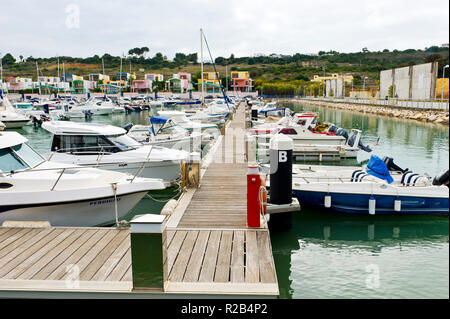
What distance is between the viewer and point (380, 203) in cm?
1100

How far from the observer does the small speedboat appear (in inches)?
428

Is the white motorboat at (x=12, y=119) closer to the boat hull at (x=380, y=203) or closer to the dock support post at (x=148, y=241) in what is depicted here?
the boat hull at (x=380, y=203)

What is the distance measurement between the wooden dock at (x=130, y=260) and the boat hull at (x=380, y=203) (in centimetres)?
316

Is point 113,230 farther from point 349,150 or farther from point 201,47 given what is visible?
point 201,47

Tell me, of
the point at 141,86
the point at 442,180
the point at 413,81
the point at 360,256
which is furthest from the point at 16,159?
the point at 141,86

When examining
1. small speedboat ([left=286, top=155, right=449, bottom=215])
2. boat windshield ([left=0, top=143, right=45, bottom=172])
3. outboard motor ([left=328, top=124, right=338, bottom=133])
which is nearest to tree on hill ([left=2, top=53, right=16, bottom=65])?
outboard motor ([left=328, top=124, right=338, bottom=133])

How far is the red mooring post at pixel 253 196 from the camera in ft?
23.5

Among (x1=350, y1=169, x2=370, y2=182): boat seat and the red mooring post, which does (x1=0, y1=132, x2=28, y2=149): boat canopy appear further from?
(x1=350, y1=169, x2=370, y2=182): boat seat

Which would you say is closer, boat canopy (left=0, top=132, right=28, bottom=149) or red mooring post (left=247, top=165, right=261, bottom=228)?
red mooring post (left=247, top=165, right=261, bottom=228)

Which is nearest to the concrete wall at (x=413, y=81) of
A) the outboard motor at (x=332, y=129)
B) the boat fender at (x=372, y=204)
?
the outboard motor at (x=332, y=129)

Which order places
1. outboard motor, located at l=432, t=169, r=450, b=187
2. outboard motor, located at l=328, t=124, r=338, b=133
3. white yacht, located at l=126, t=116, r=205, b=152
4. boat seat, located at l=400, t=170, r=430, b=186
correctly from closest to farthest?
outboard motor, located at l=432, t=169, r=450, b=187 < boat seat, located at l=400, t=170, r=430, b=186 < white yacht, located at l=126, t=116, r=205, b=152 < outboard motor, located at l=328, t=124, r=338, b=133

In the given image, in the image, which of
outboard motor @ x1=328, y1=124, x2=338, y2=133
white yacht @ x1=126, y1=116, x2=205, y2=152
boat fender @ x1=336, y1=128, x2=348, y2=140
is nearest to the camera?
white yacht @ x1=126, y1=116, x2=205, y2=152

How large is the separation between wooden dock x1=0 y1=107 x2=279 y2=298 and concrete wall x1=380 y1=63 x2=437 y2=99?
60571 mm
